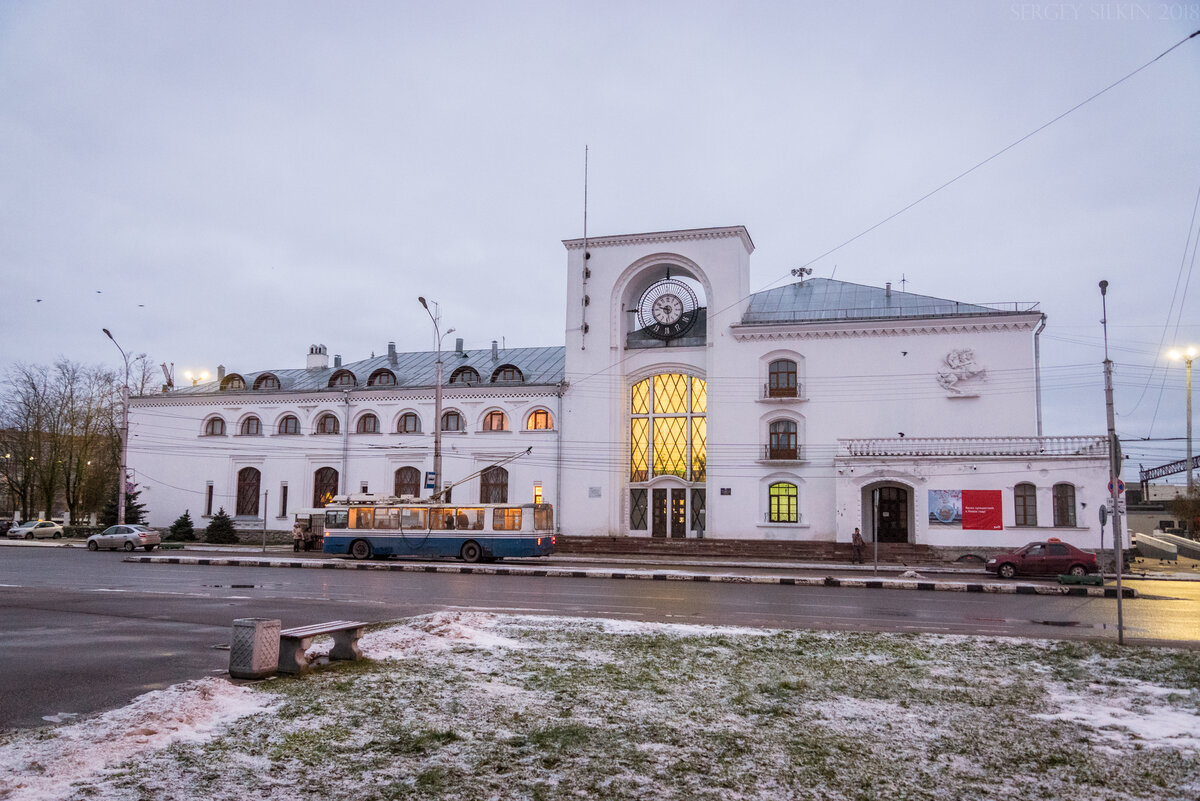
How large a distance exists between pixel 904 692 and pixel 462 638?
5.64m

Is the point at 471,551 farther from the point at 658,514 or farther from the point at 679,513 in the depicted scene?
the point at 679,513

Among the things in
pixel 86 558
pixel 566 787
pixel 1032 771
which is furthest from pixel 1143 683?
pixel 86 558

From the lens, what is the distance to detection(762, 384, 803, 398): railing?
38.1 meters

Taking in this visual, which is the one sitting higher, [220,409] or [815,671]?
[220,409]

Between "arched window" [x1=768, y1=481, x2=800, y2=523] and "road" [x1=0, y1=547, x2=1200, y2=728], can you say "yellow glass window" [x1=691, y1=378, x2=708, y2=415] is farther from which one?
"road" [x1=0, y1=547, x2=1200, y2=728]

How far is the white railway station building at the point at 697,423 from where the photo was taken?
34031 mm

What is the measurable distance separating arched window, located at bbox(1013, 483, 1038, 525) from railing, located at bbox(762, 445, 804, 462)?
28.9 ft

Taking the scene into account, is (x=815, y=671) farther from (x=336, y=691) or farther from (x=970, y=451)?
(x=970, y=451)

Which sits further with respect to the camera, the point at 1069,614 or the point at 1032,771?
the point at 1069,614

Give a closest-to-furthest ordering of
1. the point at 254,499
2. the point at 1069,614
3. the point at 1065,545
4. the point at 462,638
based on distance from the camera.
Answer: the point at 462,638, the point at 1069,614, the point at 1065,545, the point at 254,499

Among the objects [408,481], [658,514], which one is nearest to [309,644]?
[658,514]

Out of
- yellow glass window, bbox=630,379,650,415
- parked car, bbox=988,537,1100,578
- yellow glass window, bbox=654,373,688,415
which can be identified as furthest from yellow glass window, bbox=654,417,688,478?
parked car, bbox=988,537,1100,578

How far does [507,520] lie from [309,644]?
21347 millimetres

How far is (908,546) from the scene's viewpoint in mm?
33531
